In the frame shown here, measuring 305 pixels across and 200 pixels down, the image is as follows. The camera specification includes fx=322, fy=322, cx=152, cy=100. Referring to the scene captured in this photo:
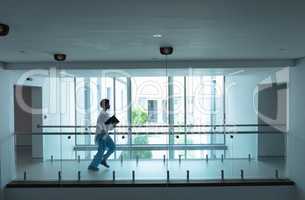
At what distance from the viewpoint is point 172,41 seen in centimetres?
316

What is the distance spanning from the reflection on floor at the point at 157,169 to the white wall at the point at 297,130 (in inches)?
12.9

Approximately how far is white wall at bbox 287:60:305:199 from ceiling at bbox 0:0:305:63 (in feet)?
2.51

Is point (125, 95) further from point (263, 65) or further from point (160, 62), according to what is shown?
point (263, 65)

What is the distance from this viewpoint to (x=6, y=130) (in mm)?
4867

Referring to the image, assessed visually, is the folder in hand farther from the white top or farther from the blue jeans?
the blue jeans

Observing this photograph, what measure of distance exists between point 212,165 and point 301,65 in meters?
2.22

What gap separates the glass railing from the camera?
5.11 m

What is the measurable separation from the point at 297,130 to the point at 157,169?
2.26 metres

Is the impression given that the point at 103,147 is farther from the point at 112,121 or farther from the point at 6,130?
the point at 6,130

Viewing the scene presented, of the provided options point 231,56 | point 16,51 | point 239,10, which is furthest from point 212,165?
point 239,10

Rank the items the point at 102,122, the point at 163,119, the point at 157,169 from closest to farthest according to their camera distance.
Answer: the point at 157,169
the point at 102,122
the point at 163,119

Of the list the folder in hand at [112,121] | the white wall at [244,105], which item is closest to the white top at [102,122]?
the folder in hand at [112,121]

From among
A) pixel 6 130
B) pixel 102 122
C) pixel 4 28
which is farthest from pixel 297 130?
pixel 6 130

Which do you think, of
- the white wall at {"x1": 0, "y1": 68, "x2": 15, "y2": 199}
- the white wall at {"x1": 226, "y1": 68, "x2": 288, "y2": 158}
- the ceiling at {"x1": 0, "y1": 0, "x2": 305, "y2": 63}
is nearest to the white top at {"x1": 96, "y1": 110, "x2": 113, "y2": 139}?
the white wall at {"x1": 0, "y1": 68, "x2": 15, "y2": 199}
